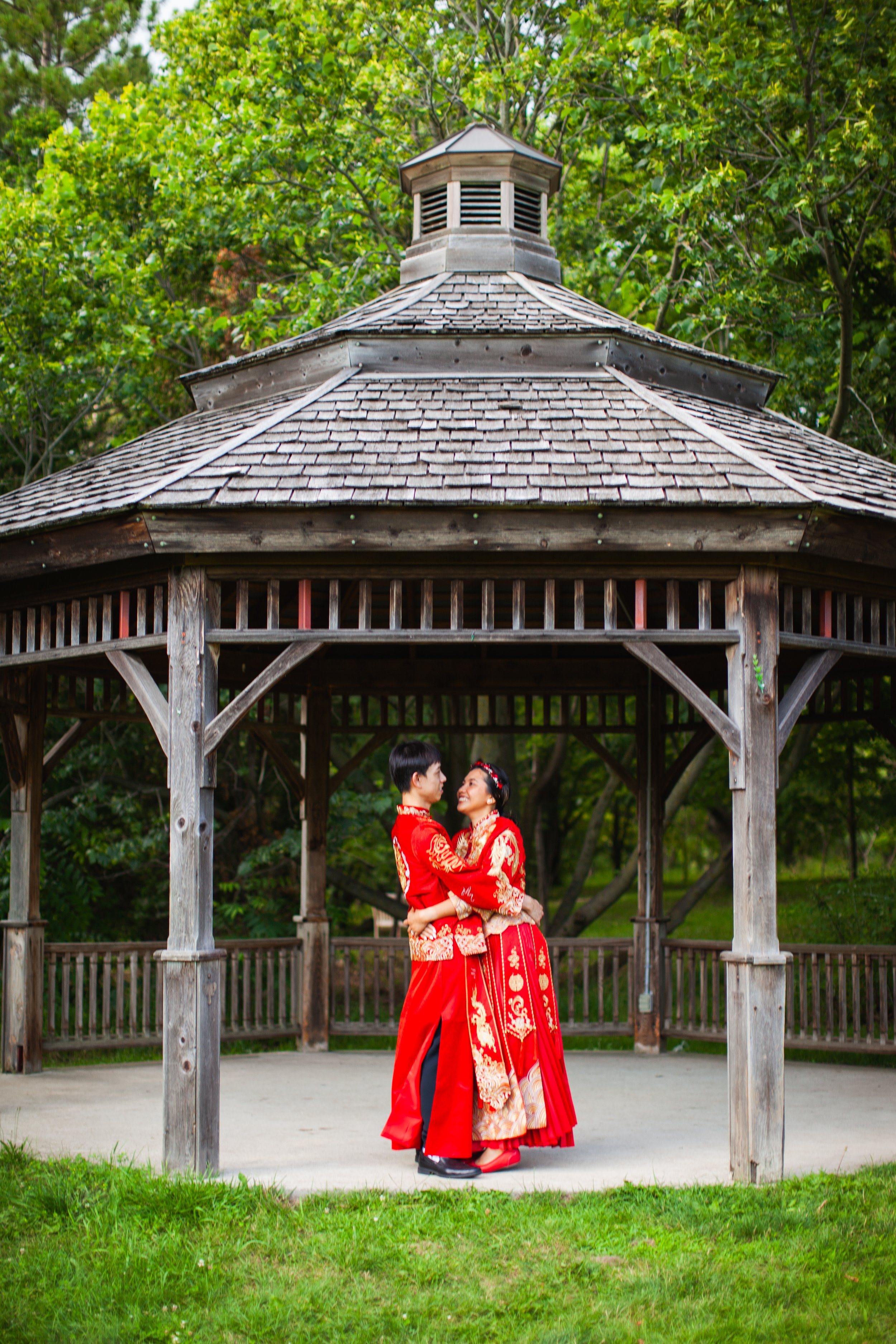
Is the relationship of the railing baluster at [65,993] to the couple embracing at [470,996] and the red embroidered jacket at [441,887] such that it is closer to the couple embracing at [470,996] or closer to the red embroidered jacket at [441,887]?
the couple embracing at [470,996]

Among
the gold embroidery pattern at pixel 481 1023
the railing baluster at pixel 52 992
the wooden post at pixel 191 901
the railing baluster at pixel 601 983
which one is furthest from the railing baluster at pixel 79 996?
the gold embroidery pattern at pixel 481 1023

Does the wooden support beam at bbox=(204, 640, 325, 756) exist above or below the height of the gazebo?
below

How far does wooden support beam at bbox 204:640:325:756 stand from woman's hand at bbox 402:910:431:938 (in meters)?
1.25

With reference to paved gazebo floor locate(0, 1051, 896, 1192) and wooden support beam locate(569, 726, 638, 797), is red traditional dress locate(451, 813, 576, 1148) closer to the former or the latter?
paved gazebo floor locate(0, 1051, 896, 1192)

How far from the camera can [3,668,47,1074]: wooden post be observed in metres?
9.78

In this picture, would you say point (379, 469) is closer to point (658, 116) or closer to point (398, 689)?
point (398, 689)

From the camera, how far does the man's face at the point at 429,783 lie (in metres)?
6.50

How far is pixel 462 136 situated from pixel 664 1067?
7.22 meters

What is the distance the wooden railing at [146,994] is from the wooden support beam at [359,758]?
131cm

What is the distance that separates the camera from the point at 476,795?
6.44 m

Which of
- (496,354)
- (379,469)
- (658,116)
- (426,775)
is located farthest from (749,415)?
(658,116)

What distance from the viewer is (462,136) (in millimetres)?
10422

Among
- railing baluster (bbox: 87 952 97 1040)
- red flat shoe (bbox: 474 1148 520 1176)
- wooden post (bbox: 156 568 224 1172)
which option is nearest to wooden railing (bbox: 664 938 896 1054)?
red flat shoe (bbox: 474 1148 520 1176)

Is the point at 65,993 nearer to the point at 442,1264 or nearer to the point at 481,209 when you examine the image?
the point at 442,1264
